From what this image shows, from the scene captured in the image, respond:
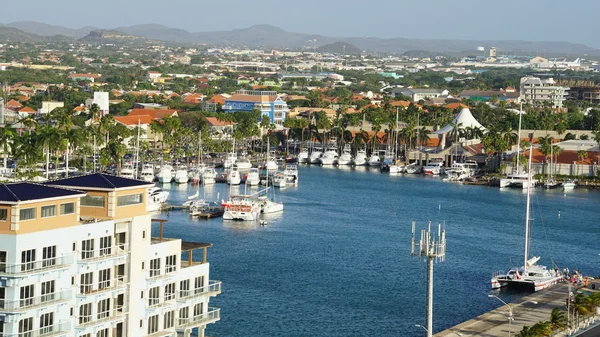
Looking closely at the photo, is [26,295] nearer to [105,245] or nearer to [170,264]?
[105,245]

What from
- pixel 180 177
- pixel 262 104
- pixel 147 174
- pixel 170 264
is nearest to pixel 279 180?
pixel 180 177

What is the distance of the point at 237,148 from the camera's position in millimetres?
88750

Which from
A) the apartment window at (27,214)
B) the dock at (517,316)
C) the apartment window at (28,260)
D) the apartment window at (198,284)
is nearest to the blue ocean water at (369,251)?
the dock at (517,316)

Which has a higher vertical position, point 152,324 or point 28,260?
point 28,260

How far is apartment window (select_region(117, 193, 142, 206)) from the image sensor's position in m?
22.6

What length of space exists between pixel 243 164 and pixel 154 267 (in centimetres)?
5239

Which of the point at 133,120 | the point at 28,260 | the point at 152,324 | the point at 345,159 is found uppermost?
the point at 28,260

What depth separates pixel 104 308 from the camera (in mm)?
22266

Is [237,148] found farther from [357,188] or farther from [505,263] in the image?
[505,263]

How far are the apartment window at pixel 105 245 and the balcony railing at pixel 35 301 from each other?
49.6 inches

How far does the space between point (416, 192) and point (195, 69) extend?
129961 millimetres

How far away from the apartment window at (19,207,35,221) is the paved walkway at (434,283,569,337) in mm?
13129

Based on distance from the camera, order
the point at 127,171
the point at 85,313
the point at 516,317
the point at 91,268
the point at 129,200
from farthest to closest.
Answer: the point at 127,171 → the point at 516,317 → the point at 129,200 → the point at 91,268 → the point at 85,313

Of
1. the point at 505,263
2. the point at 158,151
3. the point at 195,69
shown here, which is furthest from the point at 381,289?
the point at 195,69
